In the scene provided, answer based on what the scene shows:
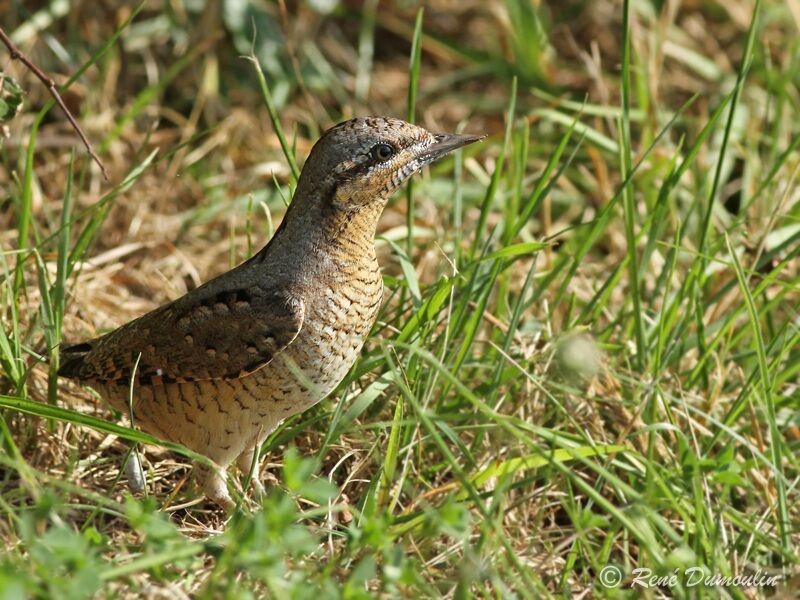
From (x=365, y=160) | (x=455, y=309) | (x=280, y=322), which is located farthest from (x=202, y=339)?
(x=455, y=309)

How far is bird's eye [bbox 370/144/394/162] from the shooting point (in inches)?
125

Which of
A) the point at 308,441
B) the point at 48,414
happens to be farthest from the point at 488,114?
the point at 48,414

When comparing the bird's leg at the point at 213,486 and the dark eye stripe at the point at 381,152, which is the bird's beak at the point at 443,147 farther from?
the bird's leg at the point at 213,486

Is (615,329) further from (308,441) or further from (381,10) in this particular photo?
(381,10)

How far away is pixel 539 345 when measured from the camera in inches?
153

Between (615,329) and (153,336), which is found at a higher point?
(153,336)

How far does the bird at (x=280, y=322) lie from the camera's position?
3055 mm

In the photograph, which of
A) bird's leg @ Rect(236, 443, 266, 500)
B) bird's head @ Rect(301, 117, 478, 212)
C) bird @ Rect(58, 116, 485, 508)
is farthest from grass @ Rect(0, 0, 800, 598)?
bird's head @ Rect(301, 117, 478, 212)

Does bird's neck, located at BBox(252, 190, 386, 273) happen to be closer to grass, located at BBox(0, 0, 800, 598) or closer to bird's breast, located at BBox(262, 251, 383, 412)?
bird's breast, located at BBox(262, 251, 383, 412)

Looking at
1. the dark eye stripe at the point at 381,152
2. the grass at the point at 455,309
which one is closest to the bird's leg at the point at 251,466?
the grass at the point at 455,309

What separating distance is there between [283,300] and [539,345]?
3.74ft

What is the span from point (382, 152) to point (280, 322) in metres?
0.57

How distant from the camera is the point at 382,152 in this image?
3178 mm

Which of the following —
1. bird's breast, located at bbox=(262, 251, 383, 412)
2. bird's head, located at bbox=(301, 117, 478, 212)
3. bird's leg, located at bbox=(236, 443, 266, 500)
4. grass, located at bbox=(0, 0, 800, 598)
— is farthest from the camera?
bird's leg, located at bbox=(236, 443, 266, 500)
